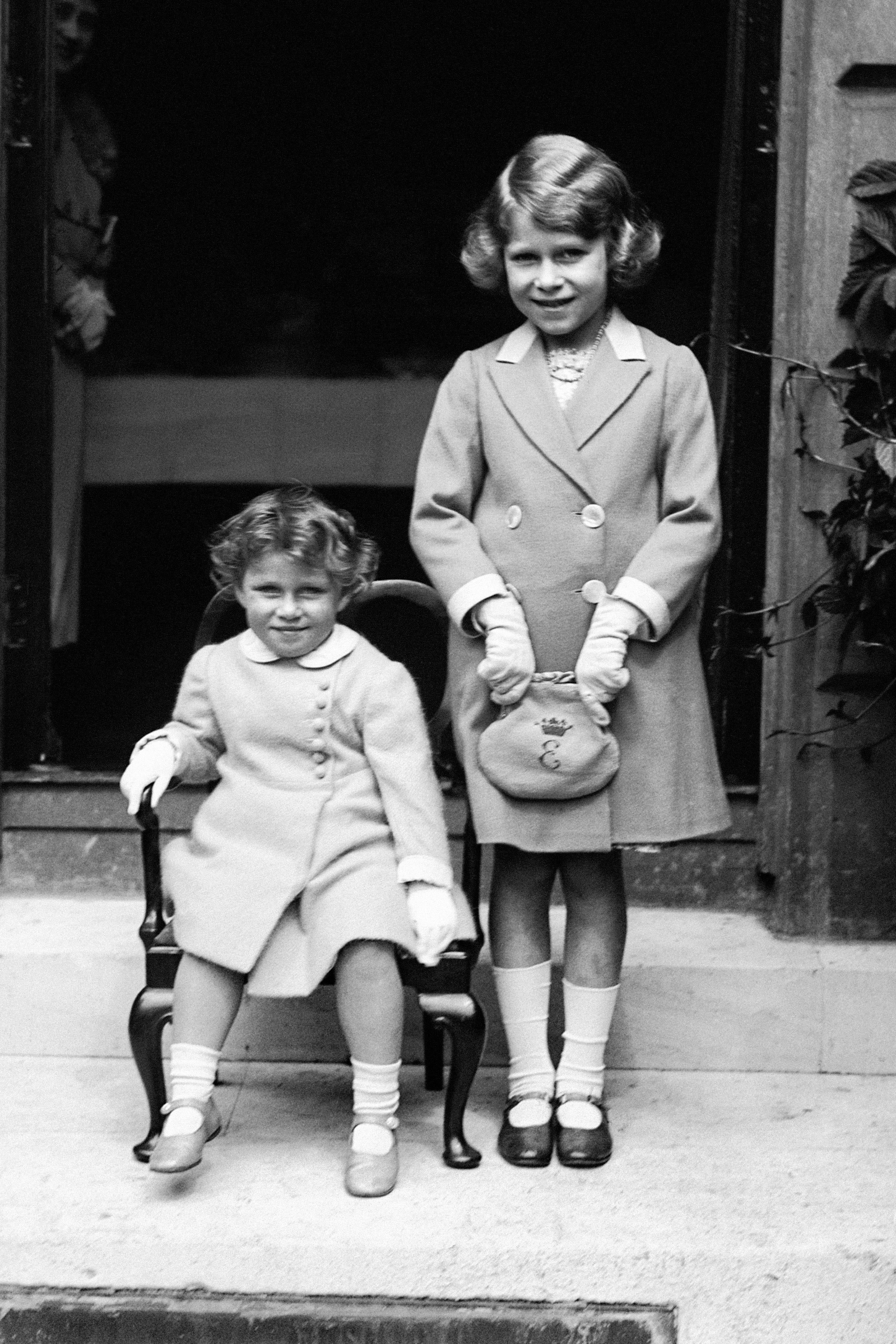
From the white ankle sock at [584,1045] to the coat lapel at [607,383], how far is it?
988 millimetres

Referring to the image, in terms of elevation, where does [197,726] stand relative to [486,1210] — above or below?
above

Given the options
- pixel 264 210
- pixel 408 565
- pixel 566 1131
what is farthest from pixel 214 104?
pixel 566 1131

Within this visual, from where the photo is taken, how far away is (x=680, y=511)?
2.81 m

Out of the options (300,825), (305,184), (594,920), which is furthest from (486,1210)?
(305,184)

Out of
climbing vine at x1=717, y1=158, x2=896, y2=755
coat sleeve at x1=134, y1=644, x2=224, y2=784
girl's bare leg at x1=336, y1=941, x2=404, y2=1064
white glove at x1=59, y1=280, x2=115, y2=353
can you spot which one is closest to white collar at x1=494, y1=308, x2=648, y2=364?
climbing vine at x1=717, y1=158, x2=896, y2=755

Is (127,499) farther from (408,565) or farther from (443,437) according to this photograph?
(443,437)

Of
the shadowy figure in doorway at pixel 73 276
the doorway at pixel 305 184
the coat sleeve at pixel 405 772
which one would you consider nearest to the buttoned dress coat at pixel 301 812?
the coat sleeve at pixel 405 772

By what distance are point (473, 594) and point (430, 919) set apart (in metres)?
0.56

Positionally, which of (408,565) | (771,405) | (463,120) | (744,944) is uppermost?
(463,120)

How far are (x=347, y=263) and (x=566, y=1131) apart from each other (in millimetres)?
4185

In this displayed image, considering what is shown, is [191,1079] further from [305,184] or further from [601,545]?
[305,184]

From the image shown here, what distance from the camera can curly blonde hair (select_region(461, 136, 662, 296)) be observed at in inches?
108

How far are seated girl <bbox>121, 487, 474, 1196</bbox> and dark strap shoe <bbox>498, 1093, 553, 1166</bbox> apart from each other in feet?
0.72

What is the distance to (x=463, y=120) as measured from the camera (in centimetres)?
611
